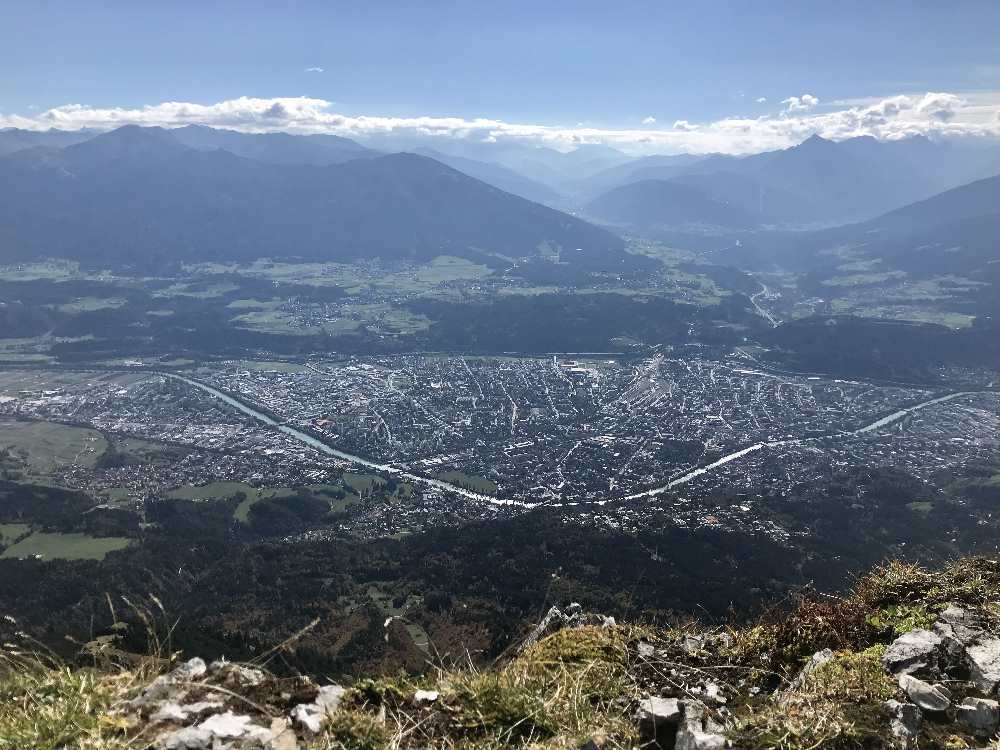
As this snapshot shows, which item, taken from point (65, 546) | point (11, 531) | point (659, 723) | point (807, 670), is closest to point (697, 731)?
point (659, 723)

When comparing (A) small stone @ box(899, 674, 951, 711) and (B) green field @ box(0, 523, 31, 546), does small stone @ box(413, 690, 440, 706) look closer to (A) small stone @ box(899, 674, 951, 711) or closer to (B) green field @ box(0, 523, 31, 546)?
(A) small stone @ box(899, 674, 951, 711)

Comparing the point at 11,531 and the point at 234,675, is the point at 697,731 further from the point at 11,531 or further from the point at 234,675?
the point at 11,531

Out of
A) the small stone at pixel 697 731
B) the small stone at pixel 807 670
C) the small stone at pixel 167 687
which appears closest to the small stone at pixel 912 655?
the small stone at pixel 807 670

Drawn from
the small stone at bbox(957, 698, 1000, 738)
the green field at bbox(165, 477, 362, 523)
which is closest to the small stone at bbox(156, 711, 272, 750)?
the small stone at bbox(957, 698, 1000, 738)

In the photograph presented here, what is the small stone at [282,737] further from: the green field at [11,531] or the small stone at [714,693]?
the green field at [11,531]

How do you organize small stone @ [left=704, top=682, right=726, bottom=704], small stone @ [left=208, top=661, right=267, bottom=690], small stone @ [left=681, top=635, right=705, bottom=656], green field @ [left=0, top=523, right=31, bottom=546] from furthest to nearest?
1. green field @ [left=0, top=523, right=31, bottom=546]
2. small stone @ [left=681, top=635, right=705, bottom=656]
3. small stone @ [left=208, top=661, right=267, bottom=690]
4. small stone @ [left=704, top=682, right=726, bottom=704]

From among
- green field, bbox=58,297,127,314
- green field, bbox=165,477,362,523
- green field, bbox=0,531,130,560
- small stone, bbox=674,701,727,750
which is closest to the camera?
small stone, bbox=674,701,727,750
